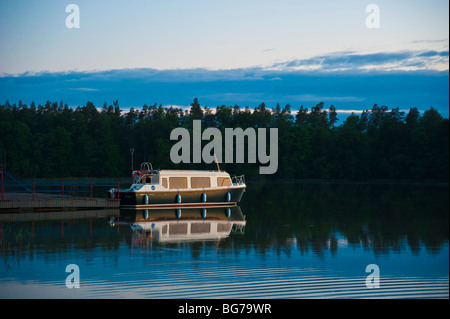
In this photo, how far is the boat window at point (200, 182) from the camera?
42.2 meters

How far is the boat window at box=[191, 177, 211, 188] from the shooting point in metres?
42.2

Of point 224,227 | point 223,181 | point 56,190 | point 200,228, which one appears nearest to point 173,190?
point 223,181

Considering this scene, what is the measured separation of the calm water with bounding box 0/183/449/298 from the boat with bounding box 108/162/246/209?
365 centimetres

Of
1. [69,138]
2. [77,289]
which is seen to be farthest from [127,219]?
[69,138]

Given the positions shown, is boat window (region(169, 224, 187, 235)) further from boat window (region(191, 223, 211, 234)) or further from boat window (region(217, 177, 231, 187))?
boat window (region(217, 177, 231, 187))

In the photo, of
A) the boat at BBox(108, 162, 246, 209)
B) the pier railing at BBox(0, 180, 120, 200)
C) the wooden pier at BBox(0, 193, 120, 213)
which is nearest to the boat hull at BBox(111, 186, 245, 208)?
the boat at BBox(108, 162, 246, 209)

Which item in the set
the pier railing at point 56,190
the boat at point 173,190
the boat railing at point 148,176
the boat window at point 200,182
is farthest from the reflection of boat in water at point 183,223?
the pier railing at point 56,190

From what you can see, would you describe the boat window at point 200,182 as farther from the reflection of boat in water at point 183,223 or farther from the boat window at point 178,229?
the boat window at point 178,229

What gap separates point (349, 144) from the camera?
381 feet

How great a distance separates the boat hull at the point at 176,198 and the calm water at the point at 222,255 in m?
3.59

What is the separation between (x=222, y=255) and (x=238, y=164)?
9211 cm

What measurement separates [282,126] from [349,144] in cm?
1590
